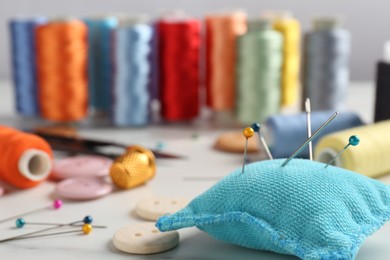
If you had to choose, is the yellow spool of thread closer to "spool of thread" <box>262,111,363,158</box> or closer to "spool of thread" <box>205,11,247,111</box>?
"spool of thread" <box>205,11,247,111</box>

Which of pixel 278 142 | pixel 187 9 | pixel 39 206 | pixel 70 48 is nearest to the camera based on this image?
pixel 39 206

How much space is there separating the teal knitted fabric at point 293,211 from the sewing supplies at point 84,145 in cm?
39

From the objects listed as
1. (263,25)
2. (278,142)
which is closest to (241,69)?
(263,25)

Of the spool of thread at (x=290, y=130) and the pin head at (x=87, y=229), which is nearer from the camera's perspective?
the pin head at (x=87, y=229)

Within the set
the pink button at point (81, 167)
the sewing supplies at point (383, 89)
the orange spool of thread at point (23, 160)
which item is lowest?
the pink button at point (81, 167)

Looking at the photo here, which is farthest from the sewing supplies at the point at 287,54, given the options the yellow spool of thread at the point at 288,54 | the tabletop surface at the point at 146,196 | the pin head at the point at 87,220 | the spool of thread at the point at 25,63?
the pin head at the point at 87,220

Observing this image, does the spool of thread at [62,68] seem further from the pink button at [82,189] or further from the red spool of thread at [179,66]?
the pink button at [82,189]

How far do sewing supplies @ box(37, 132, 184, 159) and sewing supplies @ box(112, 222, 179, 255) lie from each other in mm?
354

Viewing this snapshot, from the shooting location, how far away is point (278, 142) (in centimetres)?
117

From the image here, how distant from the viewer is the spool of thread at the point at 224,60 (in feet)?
4.75

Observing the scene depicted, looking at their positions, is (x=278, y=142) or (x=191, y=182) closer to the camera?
(x=191, y=182)

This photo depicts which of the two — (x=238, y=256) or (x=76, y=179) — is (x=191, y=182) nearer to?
(x=76, y=179)

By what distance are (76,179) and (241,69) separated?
1.71ft

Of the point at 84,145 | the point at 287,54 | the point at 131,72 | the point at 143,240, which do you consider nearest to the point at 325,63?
the point at 287,54
